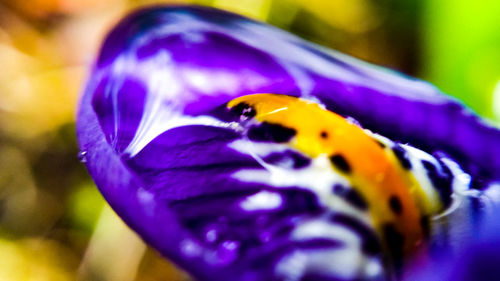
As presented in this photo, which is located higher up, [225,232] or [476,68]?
[476,68]

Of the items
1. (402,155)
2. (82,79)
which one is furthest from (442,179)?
(82,79)

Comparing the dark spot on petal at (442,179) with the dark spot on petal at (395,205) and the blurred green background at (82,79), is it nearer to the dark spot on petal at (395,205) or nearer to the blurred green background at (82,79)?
the dark spot on petal at (395,205)

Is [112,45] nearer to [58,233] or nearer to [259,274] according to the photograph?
[259,274]

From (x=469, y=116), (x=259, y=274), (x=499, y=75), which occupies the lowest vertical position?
Result: (x=259, y=274)

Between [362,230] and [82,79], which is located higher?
[82,79]

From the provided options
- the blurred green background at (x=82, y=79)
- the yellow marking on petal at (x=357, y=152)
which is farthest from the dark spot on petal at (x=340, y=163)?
the blurred green background at (x=82, y=79)

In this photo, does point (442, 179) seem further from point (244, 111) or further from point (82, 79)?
point (82, 79)

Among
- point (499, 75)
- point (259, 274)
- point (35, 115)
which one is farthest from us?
point (35, 115)

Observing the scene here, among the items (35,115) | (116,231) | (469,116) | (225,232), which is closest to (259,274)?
(225,232)
